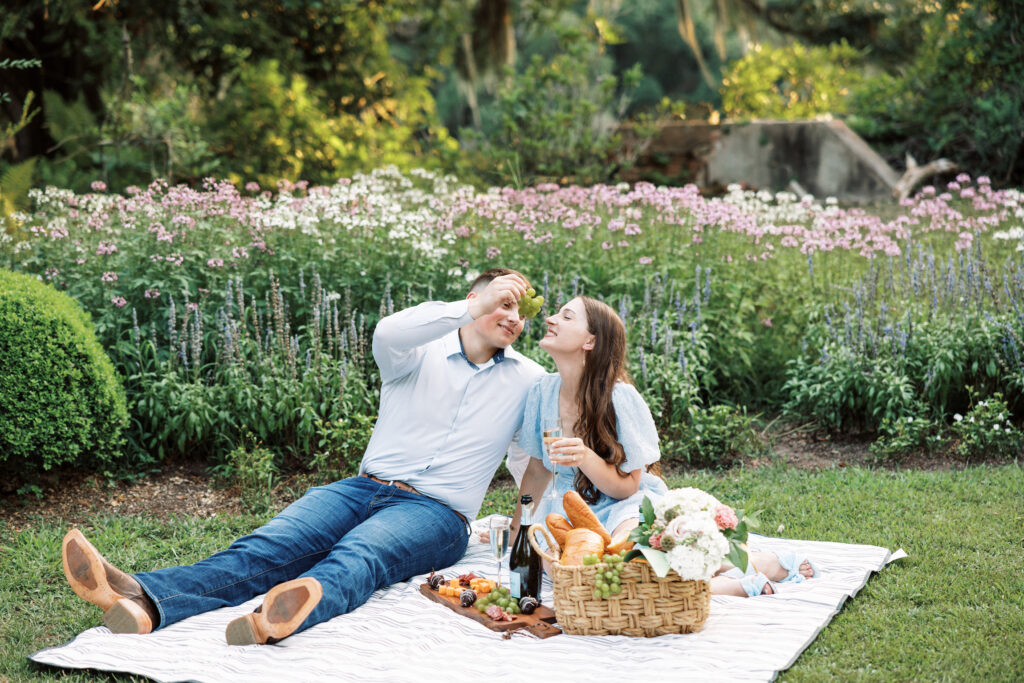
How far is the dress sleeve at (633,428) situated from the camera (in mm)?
3646

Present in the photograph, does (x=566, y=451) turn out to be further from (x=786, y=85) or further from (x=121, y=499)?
(x=786, y=85)

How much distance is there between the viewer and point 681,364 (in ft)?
18.1

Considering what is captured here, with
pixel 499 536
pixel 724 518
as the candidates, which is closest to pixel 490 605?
pixel 499 536

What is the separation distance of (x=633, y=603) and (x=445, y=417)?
1094 mm

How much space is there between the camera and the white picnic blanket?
292 centimetres

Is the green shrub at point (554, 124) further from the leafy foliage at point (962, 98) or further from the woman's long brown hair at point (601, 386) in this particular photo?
the woman's long brown hair at point (601, 386)

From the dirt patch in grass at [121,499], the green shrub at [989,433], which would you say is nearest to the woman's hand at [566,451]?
the dirt patch in grass at [121,499]

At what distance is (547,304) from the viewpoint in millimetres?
5855

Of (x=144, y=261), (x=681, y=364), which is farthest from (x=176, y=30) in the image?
(x=681, y=364)

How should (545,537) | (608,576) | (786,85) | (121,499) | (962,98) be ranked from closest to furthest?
1. (608,576)
2. (545,537)
3. (121,499)
4. (962,98)
5. (786,85)

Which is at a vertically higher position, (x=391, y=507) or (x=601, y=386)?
(x=601, y=386)

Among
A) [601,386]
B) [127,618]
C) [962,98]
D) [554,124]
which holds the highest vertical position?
[554,124]

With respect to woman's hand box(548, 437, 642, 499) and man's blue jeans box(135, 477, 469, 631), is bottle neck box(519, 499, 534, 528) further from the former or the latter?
man's blue jeans box(135, 477, 469, 631)

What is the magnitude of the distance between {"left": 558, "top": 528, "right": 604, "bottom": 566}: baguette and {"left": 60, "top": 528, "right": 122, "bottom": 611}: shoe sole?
4.78ft
